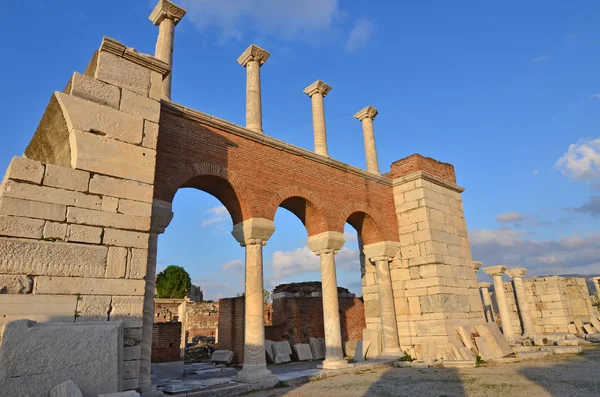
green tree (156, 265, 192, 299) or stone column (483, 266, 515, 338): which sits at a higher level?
green tree (156, 265, 192, 299)

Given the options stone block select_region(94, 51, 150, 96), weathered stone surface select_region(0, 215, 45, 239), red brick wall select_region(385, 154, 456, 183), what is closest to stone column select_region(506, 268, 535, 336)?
red brick wall select_region(385, 154, 456, 183)

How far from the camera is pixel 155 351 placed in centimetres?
1130

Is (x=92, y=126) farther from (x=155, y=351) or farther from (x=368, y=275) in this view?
(x=368, y=275)

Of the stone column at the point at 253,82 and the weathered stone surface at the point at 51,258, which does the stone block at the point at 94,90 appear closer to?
the weathered stone surface at the point at 51,258

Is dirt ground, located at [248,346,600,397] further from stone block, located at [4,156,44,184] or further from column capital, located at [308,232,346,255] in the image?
stone block, located at [4,156,44,184]

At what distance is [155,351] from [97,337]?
7.81 metres

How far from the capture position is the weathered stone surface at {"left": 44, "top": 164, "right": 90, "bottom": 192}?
499cm

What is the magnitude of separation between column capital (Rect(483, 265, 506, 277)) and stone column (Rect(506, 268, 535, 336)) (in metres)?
1.36

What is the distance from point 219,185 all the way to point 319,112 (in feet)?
14.2

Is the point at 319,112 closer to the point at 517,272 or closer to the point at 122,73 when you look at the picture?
the point at 122,73

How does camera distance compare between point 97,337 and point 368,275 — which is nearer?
point 97,337

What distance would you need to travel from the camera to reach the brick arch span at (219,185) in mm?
7660

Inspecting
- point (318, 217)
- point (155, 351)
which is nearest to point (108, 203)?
point (318, 217)

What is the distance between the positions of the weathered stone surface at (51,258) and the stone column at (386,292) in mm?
8100
